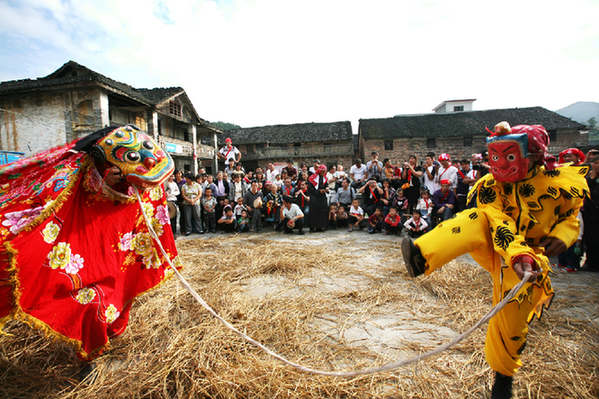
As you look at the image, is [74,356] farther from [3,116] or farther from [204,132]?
[204,132]

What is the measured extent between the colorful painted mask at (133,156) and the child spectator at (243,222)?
5735mm

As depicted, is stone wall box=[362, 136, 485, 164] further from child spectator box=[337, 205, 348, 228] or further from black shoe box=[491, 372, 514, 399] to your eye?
black shoe box=[491, 372, 514, 399]

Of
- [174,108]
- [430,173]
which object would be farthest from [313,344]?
[174,108]

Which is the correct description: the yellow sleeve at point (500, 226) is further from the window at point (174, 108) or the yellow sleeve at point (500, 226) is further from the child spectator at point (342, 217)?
the window at point (174, 108)

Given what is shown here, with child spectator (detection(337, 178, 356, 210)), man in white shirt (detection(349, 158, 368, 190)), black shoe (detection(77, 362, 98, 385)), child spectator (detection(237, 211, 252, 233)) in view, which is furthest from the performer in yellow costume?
man in white shirt (detection(349, 158, 368, 190))

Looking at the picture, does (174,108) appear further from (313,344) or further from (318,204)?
(313,344)

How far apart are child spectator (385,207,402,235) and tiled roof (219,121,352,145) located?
74.7 feet

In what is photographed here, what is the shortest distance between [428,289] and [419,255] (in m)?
2.19

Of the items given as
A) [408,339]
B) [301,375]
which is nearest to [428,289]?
[408,339]

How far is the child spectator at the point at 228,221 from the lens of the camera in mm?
7839

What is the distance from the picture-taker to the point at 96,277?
204 centimetres

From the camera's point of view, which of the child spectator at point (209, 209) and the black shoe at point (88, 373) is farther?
the child spectator at point (209, 209)

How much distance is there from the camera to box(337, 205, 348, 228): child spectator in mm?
8148

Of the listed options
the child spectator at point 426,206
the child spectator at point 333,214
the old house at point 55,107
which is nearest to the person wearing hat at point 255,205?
the child spectator at point 333,214
